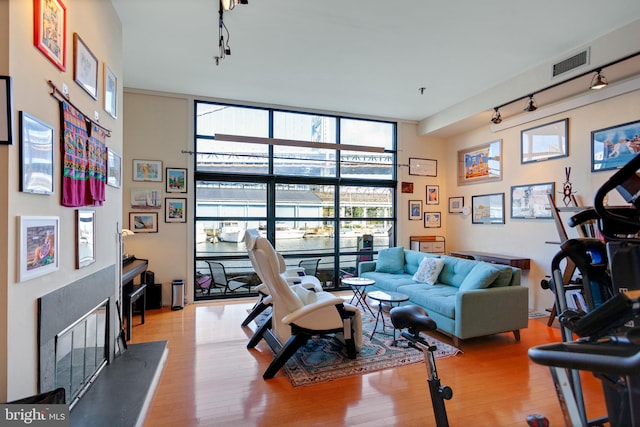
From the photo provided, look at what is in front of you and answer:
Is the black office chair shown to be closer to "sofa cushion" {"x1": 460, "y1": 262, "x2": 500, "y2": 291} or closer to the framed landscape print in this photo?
"sofa cushion" {"x1": 460, "y1": 262, "x2": 500, "y2": 291}

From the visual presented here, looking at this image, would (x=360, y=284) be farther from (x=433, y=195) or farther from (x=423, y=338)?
(x=433, y=195)

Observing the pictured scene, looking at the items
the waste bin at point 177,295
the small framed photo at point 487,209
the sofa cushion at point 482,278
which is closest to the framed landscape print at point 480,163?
the small framed photo at point 487,209

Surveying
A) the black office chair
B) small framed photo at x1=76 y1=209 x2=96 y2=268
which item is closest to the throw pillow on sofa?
the black office chair

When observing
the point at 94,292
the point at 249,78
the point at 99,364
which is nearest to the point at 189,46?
the point at 249,78

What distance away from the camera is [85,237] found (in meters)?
2.30

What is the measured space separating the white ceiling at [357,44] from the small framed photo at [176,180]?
1308mm

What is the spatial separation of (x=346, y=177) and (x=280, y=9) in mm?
3698

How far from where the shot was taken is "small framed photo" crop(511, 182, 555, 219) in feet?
15.3

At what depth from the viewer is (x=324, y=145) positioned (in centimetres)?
557

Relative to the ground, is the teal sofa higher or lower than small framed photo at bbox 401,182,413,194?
lower

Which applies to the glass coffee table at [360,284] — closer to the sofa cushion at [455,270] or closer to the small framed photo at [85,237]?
the sofa cushion at [455,270]

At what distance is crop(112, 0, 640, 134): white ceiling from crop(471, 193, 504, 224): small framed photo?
5.21 feet

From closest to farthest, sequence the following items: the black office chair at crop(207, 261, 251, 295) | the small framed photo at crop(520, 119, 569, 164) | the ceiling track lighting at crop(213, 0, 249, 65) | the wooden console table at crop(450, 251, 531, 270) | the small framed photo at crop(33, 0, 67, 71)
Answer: the small framed photo at crop(33, 0, 67, 71), the ceiling track lighting at crop(213, 0, 249, 65), the small framed photo at crop(520, 119, 569, 164), the wooden console table at crop(450, 251, 531, 270), the black office chair at crop(207, 261, 251, 295)

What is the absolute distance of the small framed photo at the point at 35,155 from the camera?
1564 millimetres
